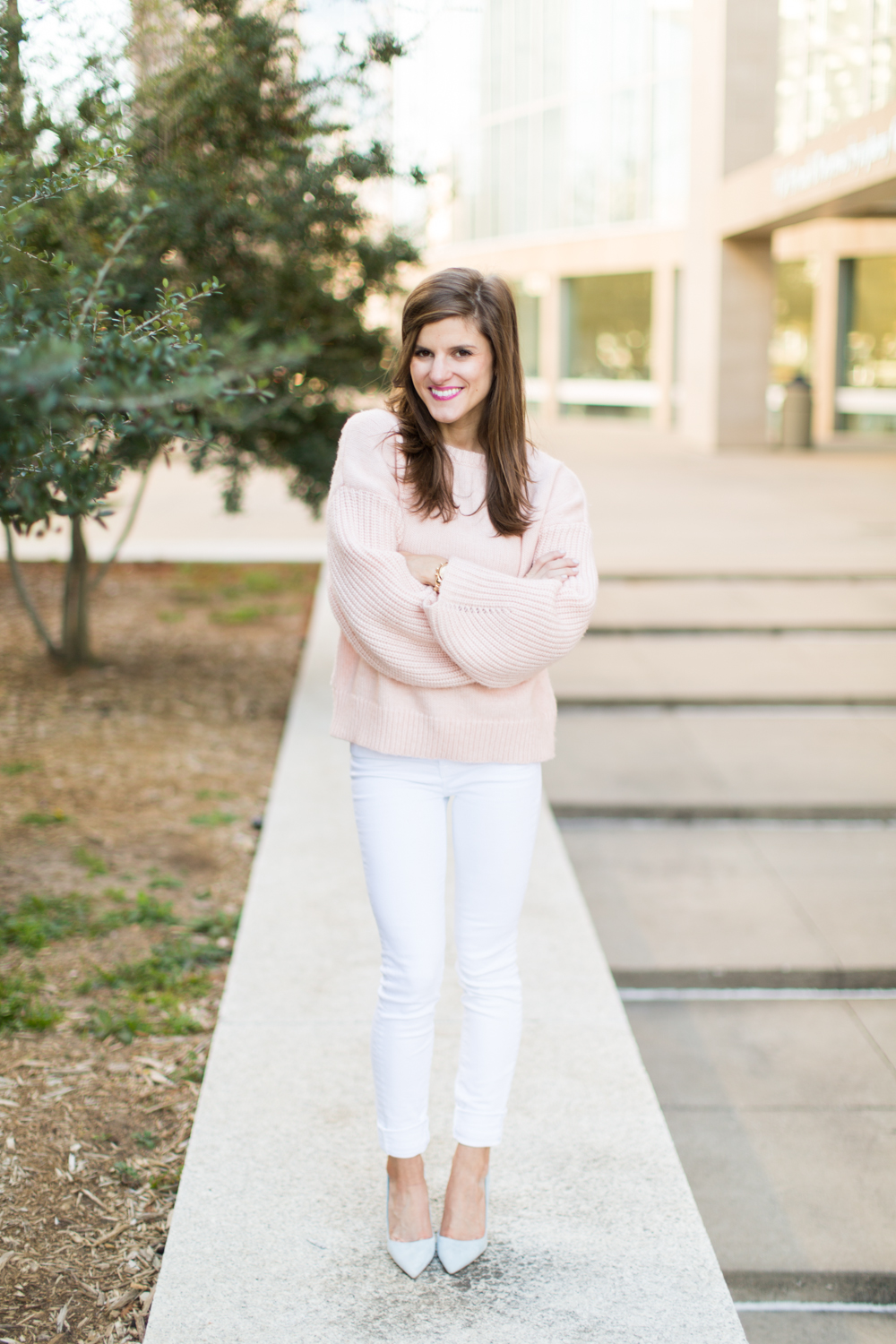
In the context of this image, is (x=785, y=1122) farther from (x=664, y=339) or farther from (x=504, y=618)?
(x=664, y=339)

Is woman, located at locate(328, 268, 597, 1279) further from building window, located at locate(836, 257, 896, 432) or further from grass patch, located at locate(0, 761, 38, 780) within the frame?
building window, located at locate(836, 257, 896, 432)

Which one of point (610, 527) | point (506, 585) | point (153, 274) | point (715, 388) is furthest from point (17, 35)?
point (715, 388)

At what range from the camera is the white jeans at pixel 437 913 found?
234cm

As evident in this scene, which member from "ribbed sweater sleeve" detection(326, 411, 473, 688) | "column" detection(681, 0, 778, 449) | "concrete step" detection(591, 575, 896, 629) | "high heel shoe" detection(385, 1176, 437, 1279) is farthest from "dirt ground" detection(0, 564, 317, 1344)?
"column" detection(681, 0, 778, 449)

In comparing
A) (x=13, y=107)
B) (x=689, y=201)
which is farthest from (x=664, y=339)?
(x=13, y=107)

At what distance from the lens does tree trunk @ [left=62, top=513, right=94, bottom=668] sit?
22.4ft

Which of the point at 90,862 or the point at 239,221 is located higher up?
the point at 239,221

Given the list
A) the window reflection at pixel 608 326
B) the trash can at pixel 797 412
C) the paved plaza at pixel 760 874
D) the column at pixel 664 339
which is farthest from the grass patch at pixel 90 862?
the window reflection at pixel 608 326

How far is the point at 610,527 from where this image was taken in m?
12.2

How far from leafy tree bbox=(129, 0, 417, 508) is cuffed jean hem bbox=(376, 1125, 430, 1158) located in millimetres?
3603

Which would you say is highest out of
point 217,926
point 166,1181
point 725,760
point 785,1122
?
point 725,760

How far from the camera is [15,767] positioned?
5660 mm

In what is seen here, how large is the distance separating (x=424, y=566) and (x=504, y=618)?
0.20 m

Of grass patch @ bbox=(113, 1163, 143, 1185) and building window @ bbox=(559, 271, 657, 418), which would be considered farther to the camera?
building window @ bbox=(559, 271, 657, 418)
